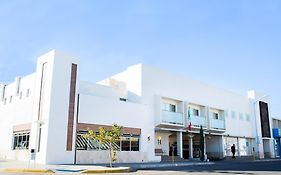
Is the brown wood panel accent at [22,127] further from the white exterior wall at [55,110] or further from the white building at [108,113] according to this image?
the white exterior wall at [55,110]

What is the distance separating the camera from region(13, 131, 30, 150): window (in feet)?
85.2

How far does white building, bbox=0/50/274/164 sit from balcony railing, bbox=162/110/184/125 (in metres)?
0.11

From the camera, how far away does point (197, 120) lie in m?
35.8

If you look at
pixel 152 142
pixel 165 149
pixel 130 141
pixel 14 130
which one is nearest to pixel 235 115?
pixel 165 149

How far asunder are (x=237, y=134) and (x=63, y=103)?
93.4 ft

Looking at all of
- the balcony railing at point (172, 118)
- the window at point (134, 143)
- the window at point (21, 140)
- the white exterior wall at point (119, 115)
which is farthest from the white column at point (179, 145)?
the window at point (21, 140)

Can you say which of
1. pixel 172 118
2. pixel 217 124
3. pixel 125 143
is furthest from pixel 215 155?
pixel 125 143

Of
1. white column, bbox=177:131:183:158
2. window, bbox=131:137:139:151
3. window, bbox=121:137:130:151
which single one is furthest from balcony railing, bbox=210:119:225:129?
window, bbox=121:137:130:151

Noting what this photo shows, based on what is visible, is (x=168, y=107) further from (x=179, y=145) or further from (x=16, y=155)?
(x=16, y=155)

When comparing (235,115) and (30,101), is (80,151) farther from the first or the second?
(235,115)

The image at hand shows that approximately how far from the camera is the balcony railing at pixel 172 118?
31547mm

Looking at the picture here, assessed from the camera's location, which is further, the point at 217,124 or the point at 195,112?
the point at 217,124

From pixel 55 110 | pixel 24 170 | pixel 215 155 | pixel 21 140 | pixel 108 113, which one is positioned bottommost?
pixel 24 170

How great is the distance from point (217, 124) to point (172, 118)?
30.3 feet
